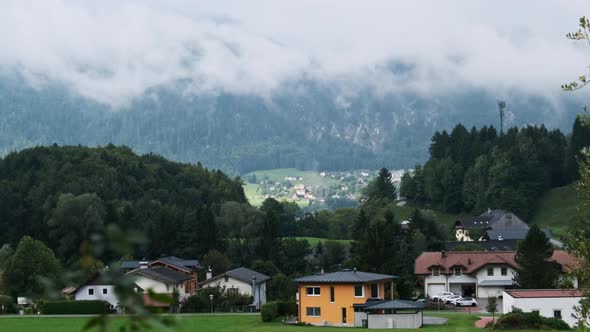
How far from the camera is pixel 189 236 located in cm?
10288

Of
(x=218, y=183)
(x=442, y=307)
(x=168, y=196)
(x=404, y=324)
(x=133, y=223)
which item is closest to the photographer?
(x=404, y=324)

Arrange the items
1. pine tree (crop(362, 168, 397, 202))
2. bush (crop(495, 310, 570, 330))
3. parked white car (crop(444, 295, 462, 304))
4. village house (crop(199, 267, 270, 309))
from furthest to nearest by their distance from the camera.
Answer: 1. pine tree (crop(362, 168, 397, 202))
2. village house (crop(199, 267, 270, 309))
3. parked white car (crop(444, 295, 462, 304))
4. bush (crop(495, 310, 570, 330))

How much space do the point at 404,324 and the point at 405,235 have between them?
45641 mm

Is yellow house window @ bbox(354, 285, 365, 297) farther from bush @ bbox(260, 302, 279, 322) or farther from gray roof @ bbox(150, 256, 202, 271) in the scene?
gray roof @ bbox(150, 256, 202, 271)

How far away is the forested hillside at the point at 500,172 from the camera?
133 m

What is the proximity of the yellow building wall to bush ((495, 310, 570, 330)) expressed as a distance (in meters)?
11.3

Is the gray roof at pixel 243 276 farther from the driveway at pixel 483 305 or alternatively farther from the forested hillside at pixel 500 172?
the forested hillside at pixel 500 172

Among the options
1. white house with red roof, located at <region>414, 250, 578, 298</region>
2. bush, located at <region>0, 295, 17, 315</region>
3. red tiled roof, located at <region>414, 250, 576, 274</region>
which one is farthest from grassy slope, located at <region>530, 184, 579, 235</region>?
bush, located at <region>0, 295, 17, 315</region>

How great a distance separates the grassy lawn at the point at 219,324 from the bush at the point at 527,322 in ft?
5.19

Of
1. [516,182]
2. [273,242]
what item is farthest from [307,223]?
[273,242]

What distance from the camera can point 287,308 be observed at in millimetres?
64375

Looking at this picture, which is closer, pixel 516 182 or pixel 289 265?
pixel 289 265

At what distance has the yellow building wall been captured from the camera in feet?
198

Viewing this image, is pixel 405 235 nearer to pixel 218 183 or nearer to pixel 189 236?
pixel 189 236
